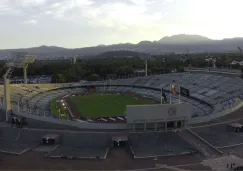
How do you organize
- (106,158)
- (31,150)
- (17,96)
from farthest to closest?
(17,96) < (31,150) < (106,158)

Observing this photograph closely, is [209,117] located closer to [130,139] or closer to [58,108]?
[130,139]

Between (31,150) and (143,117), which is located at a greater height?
(143,117)

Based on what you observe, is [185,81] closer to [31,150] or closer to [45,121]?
[45,121]

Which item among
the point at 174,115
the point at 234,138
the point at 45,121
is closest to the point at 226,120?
the point at 234,138

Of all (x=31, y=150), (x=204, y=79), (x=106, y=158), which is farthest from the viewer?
(x=204, y=79)

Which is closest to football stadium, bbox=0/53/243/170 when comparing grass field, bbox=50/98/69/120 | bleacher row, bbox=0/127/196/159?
bleacher row, bbox=0/127/196/159

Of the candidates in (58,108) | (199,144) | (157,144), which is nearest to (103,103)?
(58,108)

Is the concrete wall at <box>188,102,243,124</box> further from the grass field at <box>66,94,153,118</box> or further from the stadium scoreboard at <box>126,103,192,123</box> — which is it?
the grass field at <box>66,94,153,118</box>
